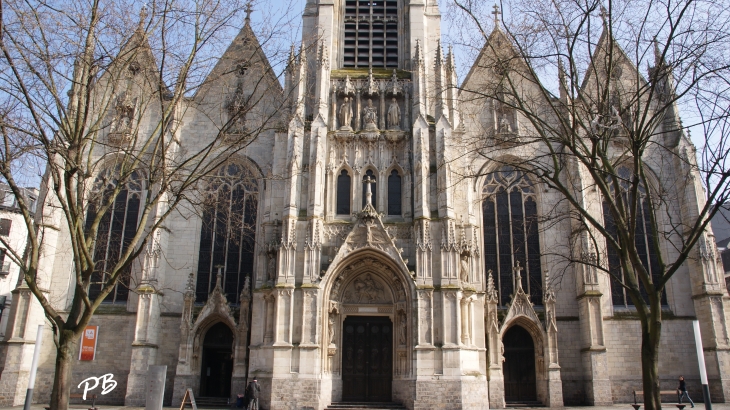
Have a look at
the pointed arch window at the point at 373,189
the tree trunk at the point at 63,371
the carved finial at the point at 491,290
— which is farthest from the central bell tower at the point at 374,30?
the tree trunk at the point at 63,371

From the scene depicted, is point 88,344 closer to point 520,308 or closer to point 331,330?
point 331,330

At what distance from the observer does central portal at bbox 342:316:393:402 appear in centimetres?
2238

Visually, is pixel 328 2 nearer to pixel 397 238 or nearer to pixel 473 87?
pixel 473 87

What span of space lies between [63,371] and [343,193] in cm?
1415

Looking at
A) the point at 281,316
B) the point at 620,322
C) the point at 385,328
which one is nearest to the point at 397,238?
the point at 385,328

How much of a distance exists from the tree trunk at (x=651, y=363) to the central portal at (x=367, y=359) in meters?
12.2

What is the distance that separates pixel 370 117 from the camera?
24734mm

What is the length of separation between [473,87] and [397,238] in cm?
922

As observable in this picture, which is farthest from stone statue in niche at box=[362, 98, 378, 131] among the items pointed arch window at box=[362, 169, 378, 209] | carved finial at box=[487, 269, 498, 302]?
carved finial at box=[487, 269, 498, 302]

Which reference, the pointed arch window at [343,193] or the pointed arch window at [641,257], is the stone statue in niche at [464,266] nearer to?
the pointed arch window at [343,193]

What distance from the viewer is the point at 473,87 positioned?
28125mm

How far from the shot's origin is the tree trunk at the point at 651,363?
11.2 metres

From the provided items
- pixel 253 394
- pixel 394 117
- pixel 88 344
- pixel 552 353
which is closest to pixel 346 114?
pixel 394 117

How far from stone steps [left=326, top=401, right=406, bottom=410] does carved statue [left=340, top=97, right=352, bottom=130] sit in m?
10.5
